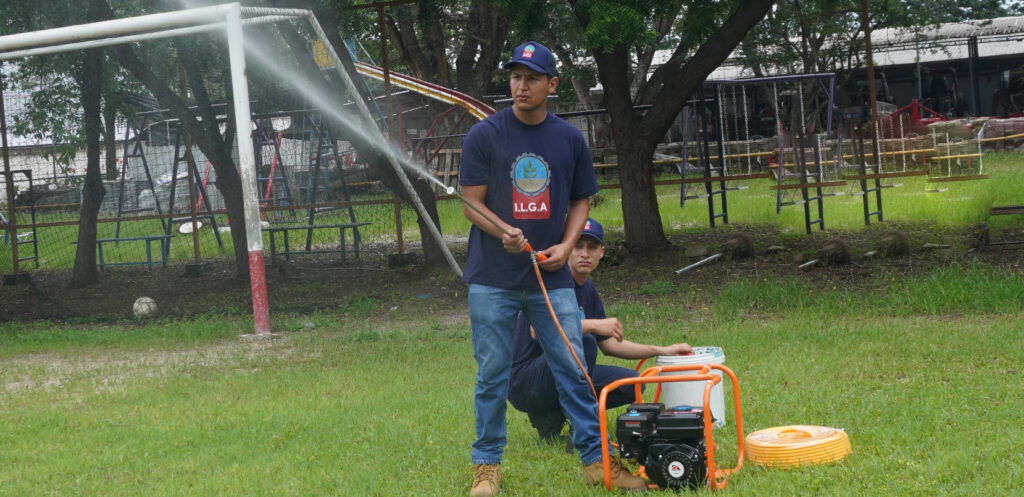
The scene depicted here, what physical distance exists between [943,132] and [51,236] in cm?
1606

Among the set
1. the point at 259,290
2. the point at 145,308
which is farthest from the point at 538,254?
the point at 145,308

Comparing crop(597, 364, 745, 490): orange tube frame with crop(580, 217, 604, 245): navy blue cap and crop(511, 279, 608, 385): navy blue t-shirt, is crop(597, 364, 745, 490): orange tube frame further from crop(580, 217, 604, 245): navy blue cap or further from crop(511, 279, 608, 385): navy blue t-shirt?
crop(580, 217, 604, 245): navy blue cap

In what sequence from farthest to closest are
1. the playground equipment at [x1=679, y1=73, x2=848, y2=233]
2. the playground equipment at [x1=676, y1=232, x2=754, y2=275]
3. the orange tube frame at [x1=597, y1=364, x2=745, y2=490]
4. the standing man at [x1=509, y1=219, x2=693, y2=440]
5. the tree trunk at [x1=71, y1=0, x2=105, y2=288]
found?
the playground equipment at [x1=679, y1=73, x2=848, y2=233], the tree trunk at [x1=71, y1=0, x2=105, y2=288], the playground equipment at [x1=676, y1=232, x2=754, y2=275], the standing man at [x1=509, y1=219, x2=693, y2=440], the orange tube frame at [x1=597, y1=364, x2=745, y2=490]

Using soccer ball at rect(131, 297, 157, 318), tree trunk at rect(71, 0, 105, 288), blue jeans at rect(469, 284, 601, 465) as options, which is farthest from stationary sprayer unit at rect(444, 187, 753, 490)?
tree trunk at rect(71, 0, 105, 288)

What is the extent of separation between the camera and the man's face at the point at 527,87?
4.24 meters

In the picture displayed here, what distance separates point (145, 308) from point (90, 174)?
10.5ft

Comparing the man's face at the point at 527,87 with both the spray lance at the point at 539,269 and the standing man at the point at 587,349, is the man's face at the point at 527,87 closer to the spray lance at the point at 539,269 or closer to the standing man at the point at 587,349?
the spray lance at the point at 539,269

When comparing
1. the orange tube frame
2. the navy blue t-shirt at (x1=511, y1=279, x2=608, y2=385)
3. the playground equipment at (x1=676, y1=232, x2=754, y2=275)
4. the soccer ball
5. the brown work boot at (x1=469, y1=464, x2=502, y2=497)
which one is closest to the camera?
the orange tube frame

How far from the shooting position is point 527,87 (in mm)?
4242

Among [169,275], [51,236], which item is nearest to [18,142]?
[51,236]

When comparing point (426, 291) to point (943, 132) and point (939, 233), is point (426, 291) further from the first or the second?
point (943, 132)

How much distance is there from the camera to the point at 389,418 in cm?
589

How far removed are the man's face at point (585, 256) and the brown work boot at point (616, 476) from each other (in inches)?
36.4

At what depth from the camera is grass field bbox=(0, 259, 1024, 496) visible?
459cm
